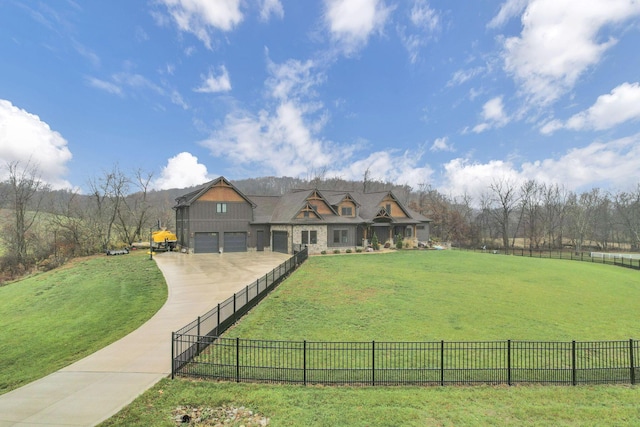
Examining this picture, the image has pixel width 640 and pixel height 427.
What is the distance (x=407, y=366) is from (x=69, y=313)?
1782cm

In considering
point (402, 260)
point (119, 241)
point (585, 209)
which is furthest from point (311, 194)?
point (585, 209)

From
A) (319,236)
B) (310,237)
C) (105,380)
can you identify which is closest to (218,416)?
(105,380)

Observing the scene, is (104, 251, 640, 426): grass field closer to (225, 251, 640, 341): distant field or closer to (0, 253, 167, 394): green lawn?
(225, 251, 640, 341): distant field

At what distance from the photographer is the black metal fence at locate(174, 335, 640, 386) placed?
30.0ft

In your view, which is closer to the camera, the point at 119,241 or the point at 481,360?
the point at 481,360

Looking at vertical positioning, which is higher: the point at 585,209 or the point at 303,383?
the point at 585,209

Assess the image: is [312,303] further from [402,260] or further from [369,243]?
[369,243]

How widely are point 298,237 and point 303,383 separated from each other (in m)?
26.0

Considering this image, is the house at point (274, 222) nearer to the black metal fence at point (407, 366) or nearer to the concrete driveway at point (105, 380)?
the concrete driveway at point (105, 380)

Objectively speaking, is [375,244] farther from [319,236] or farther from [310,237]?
[310,237]

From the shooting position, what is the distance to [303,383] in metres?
8.90

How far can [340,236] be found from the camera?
37.7 metres

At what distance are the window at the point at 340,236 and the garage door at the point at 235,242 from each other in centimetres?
1043

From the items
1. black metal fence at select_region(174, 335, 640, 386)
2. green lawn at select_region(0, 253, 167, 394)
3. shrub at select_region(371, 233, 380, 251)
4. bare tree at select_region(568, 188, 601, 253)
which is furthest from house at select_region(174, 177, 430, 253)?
bare tree at select_region(568, 188, 601, 253)
